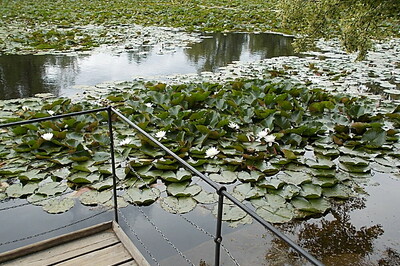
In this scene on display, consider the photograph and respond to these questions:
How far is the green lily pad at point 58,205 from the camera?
2396 millimetres

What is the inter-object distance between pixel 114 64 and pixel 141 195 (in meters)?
4.75

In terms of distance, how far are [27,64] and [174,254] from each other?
18.8ft

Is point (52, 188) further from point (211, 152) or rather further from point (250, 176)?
point (250, 176)

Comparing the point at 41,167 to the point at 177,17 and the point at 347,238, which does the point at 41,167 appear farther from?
the point at 177,17

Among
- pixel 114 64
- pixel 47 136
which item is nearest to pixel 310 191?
pixel 47 136

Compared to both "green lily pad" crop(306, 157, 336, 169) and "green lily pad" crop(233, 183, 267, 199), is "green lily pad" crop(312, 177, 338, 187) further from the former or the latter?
"green lily pad" crop(233, 183, 267, 199)

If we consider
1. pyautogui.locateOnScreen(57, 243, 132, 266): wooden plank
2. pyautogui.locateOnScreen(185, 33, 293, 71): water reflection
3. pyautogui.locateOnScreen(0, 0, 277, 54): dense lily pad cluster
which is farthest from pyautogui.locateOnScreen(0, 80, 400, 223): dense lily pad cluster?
pyautogui.locateOnScreen(0, 0, 277, 54): dense lily pad cluster

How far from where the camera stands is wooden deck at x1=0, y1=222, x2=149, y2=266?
5.71 feet

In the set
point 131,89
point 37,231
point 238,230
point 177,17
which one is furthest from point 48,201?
point 177,17

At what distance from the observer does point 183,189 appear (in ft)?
8.54

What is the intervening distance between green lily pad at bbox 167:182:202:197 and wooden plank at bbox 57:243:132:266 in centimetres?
75

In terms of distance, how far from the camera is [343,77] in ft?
19.0

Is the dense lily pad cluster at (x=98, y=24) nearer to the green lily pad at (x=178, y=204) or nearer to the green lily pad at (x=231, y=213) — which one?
the green lily pad at (x=178, y=204)

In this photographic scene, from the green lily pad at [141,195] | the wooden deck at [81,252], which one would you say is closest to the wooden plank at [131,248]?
the wooden deck at [81,252]
